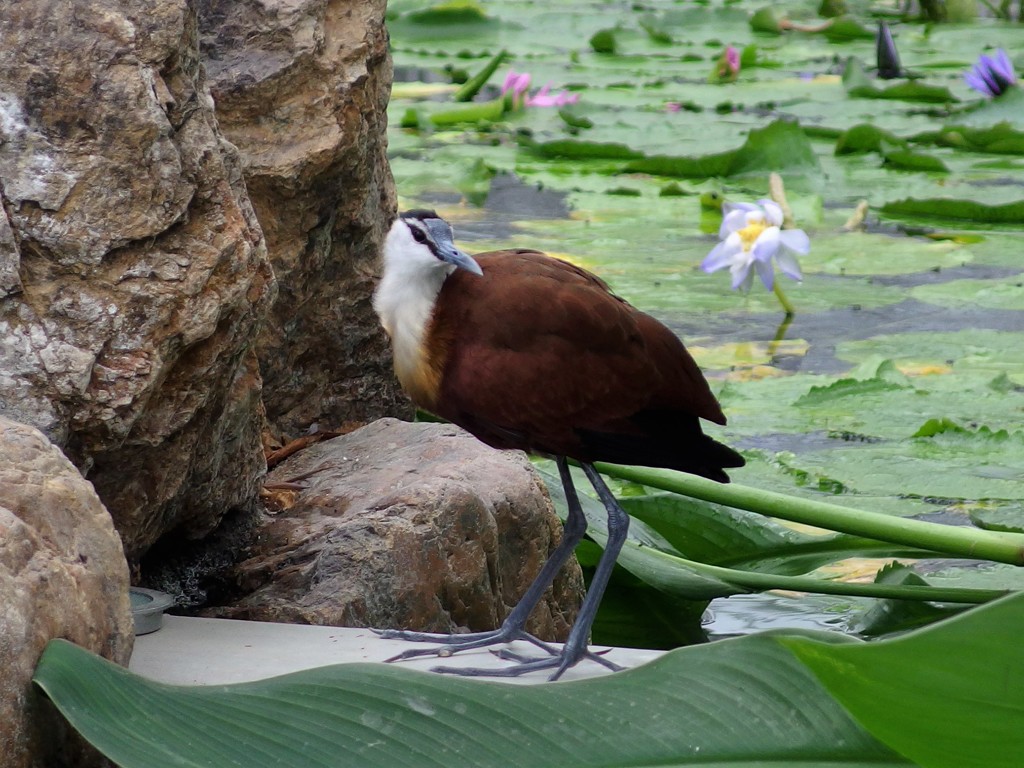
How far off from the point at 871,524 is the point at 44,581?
122 centimetres

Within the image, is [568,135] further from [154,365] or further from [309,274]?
[154,365]

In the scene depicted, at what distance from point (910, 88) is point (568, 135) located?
6.24ft

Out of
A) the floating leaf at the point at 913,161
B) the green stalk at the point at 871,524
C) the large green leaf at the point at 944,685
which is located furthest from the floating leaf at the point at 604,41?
the large green leaf at the point at 944,685

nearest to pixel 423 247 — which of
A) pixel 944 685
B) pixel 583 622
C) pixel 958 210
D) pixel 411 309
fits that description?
pixel 411 309

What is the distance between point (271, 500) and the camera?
241cm

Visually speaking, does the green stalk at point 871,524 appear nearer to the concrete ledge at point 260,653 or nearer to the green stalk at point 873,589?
the green stalk at point 873,589

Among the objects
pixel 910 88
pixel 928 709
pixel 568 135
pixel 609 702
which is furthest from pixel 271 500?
pixel 910 88

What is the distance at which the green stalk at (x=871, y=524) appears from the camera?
6.81ft

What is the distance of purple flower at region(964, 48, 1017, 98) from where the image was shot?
656cm

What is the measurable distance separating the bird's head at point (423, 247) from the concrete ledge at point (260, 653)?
49 centimetres

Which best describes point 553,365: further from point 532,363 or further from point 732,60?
point 732,60

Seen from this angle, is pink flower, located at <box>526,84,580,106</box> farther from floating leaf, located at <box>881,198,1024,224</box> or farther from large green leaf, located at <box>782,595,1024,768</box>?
large green leaf, located at <box>782,595,1024,768</box>

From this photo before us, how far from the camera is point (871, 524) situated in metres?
2.17

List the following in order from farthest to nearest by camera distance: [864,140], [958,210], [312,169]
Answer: [864,140]
[958,210]
[312,169]
